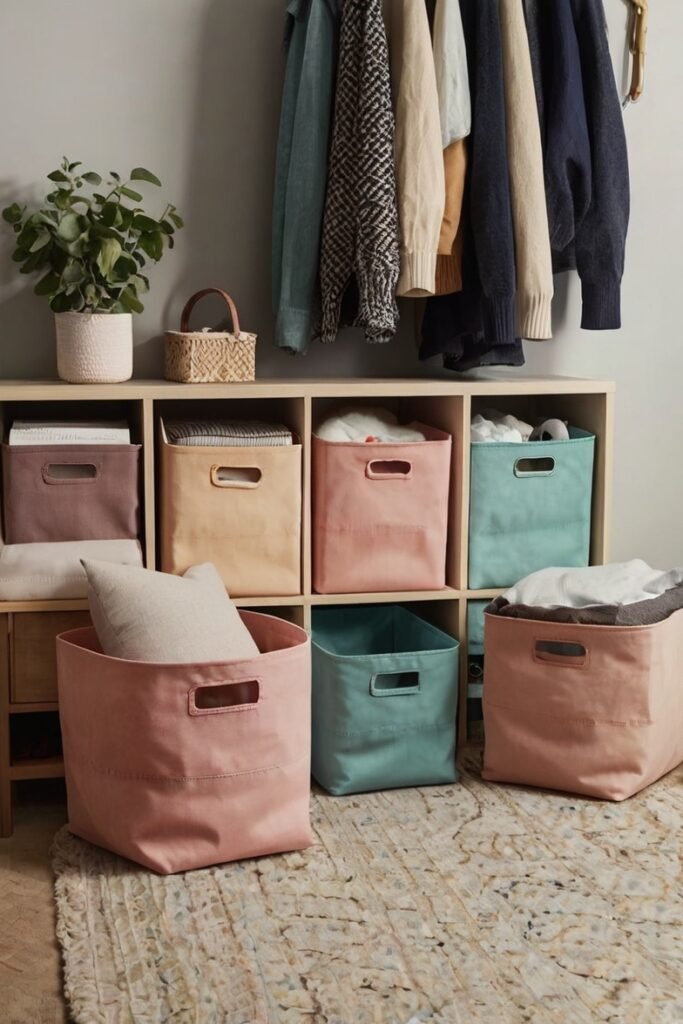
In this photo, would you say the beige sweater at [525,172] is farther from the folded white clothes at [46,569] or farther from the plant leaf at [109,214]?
the folded white clothes at [46,569]

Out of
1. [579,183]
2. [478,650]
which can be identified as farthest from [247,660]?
[579,183]

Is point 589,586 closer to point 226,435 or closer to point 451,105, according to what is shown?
point 226,435

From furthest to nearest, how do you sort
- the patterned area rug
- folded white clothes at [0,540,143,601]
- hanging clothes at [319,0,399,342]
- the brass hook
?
1. the brass hook
2. hanging clothes at [319,0,399,342]
3. folded white clothes at [0,540,143,601]
4. the patterned area rug

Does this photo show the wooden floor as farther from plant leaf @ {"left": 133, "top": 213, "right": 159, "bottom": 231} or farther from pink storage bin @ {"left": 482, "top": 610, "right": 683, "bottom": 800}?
plant leaf @ {"left": 133, "top": 213, "right": 159, "bottom": 231}

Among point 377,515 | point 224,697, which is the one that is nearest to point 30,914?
point 224,697

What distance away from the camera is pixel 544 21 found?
268 cm

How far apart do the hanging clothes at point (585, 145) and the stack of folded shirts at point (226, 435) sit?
2.54 ft

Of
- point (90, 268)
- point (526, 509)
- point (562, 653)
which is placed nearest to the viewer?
point (90, 268)

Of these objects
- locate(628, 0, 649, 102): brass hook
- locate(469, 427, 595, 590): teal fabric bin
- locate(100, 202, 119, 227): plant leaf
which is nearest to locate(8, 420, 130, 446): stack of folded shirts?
locate(100, 202, 119, 227): plant leaf

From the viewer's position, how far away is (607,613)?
7.92 feet

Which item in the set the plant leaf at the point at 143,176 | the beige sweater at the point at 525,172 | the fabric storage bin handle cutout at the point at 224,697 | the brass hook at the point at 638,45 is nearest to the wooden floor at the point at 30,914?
the fabric storage bin handle cutout at the point at 224,697

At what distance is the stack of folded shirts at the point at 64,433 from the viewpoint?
2.42 metres

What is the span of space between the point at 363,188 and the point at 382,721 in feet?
3.65

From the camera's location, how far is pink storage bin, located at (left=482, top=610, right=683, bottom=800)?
2404 millimetres
